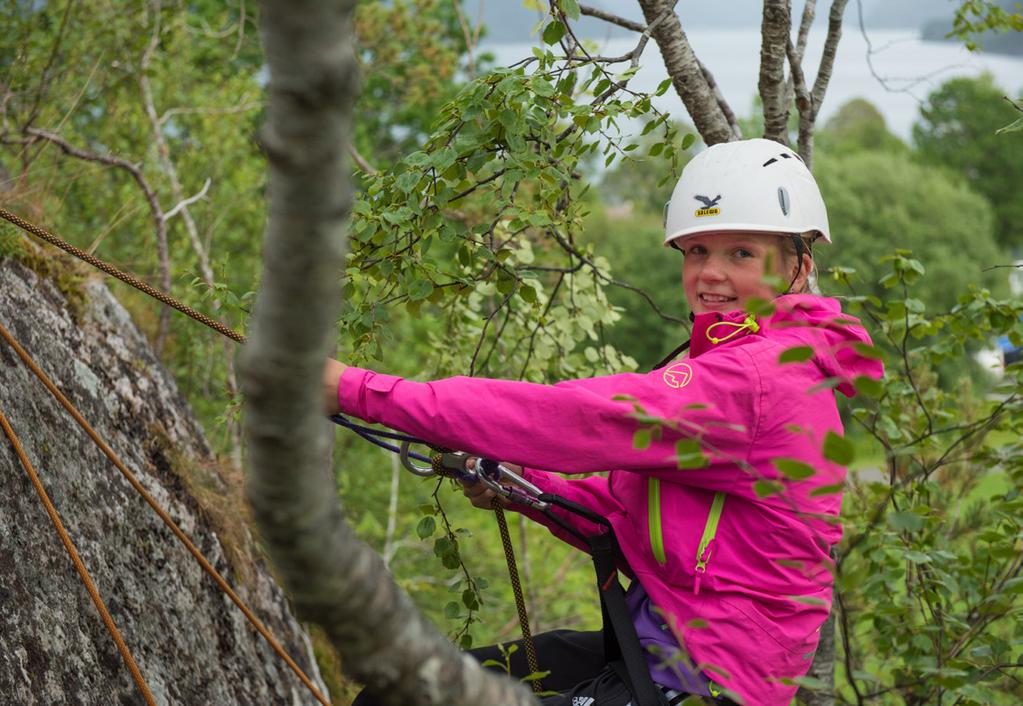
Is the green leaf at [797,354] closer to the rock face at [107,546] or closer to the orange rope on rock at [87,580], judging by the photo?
the orange rope on rock at [87,580]

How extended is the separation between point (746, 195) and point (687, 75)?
Result: 1.06m

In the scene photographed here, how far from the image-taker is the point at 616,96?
3664 mm

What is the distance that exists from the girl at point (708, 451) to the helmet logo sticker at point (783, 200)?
0.05 ft

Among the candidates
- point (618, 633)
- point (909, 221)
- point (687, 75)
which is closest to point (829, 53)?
point (687, 75)

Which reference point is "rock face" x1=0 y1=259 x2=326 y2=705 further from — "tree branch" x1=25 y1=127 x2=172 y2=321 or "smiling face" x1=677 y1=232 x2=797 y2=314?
"smiling face" x1=677 y1=232 x2=797 y2=314

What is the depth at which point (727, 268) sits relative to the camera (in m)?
3.20

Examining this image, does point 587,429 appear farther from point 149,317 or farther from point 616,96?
point 149,317

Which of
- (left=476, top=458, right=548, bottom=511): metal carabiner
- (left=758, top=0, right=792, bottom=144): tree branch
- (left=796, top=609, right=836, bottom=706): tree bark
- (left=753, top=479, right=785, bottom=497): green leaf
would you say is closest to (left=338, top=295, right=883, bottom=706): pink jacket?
(left=476, top=458, right=548, bottom=511): metal carabiner

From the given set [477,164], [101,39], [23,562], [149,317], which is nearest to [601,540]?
[477,164]

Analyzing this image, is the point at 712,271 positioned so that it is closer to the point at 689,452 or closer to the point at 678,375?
the point at 678,375

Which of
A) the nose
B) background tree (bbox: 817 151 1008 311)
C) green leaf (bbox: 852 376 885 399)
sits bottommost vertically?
green leaf (bbox: 852 376 885 399)

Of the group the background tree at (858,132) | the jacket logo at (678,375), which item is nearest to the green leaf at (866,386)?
the jacket logo at (678,375)

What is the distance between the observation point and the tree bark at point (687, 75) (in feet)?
12.9

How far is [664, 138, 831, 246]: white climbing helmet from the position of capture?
3.18m
